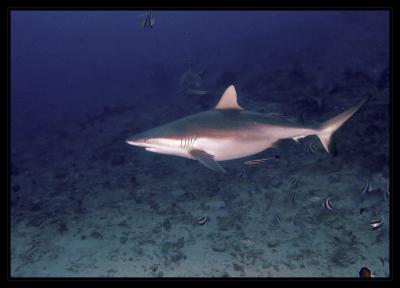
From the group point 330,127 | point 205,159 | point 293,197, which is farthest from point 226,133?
point 293,197

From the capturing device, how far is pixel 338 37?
999 inches

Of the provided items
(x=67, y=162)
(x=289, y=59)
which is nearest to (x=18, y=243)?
(x=67, y=162)

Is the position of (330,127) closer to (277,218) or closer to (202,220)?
(277,218)

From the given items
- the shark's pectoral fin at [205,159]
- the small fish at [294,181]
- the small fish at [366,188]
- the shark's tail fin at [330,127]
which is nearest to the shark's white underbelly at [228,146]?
the shark's pectoral fin at [205,159]

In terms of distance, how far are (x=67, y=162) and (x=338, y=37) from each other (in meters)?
25.7

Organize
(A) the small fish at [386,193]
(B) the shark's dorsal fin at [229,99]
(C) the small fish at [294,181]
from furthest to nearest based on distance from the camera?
(C) the small fish at [294,181] → (A) the small fish at [386,193] → (B) the shark's dorsal fin at [229,99]

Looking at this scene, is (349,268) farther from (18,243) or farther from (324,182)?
(18,243)

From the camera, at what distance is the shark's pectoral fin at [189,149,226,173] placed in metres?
4.73

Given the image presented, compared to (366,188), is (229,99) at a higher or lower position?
higher

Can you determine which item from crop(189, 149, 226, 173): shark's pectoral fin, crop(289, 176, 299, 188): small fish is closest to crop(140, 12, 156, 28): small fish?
crop(189, 149, 226, 173): shark's pectoral fin

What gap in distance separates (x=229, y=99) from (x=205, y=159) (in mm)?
1475

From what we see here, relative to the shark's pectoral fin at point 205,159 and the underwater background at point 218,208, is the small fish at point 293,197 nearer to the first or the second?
the underwater background at point 218,208

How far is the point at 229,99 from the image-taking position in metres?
5.59

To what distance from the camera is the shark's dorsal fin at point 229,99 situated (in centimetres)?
556
